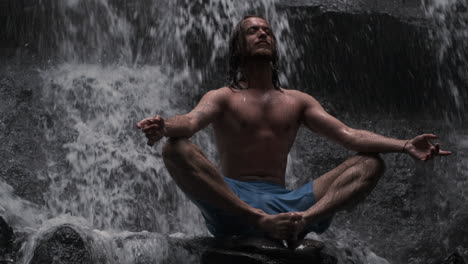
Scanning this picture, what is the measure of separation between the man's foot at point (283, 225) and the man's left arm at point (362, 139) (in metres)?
0.63

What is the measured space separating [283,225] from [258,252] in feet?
0.63

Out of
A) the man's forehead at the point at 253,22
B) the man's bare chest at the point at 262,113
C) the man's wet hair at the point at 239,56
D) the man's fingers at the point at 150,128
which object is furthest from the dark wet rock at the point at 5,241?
the man's forehead at the point at 253,22

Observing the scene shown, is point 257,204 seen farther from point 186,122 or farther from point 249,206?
point 186,122

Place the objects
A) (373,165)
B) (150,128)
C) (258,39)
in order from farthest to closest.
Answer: (258,39), (373,165), (150,128)

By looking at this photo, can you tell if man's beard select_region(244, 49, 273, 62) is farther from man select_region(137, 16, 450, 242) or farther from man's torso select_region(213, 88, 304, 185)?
man's torso select_region(213, 88, 304, 185)

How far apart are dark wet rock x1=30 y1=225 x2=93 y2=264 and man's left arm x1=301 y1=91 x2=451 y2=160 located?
1567 mm

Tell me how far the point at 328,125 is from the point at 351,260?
100 cm

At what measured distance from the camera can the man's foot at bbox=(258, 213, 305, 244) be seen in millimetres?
3792

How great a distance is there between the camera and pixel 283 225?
12.5 ft

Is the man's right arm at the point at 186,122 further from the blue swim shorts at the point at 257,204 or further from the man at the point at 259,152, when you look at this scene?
the blue swim shorts at the point at 257,204

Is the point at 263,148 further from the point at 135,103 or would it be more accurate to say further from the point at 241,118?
the point at 135,103

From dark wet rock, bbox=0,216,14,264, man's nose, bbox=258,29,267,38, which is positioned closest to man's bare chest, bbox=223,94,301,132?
man's nose, bbox=258,29,267,38

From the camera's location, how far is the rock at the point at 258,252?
3791mm

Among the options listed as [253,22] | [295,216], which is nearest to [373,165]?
[295,216]
